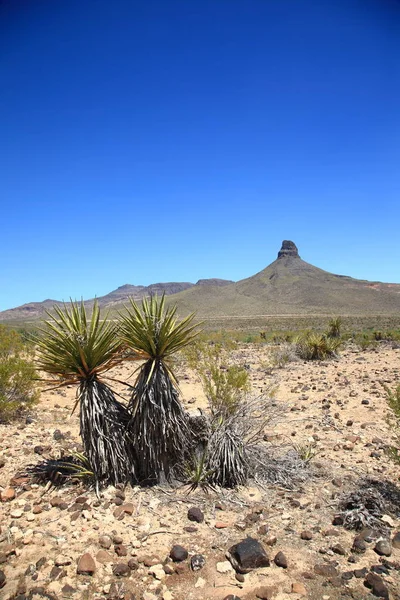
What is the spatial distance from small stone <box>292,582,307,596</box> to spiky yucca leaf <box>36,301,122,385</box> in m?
3.31

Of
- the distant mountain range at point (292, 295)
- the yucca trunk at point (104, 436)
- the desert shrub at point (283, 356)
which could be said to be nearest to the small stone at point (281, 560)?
the yucca trunk at point (104, 436)

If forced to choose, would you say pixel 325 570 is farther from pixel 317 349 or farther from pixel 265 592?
pixel 317 349

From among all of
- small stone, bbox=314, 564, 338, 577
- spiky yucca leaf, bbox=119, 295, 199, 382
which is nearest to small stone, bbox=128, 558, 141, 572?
small stone, bbox=314, 564, 338, 577

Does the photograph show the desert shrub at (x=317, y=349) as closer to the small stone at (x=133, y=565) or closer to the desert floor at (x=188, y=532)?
the desert floor at (x=188, y=532)

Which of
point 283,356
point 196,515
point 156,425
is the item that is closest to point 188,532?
point 196,515

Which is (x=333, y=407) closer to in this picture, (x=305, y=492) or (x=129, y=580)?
(x=305, y=492)

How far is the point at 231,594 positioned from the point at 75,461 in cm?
330

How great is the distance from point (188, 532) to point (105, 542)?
924 millimetres

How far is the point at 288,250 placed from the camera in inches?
5699

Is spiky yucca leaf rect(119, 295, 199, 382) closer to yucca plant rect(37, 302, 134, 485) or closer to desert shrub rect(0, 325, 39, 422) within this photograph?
yucca plant rect(37, 302, 134, 485)

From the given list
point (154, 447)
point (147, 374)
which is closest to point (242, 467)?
point (154, 447)

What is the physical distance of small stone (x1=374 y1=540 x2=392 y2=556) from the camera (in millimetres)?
3964

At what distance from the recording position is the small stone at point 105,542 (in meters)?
4.17

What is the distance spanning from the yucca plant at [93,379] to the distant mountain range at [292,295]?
7258 cm
